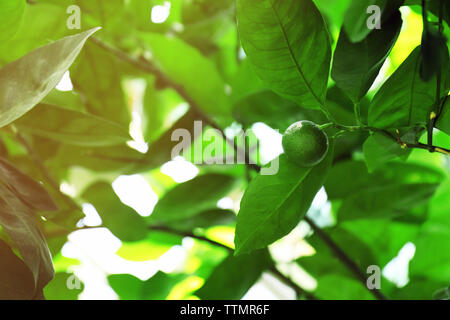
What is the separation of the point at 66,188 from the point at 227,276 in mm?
345

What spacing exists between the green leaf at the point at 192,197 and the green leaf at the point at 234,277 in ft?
0.43

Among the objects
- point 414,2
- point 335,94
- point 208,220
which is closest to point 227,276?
point 208,220

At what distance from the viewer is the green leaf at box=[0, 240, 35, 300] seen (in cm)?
42

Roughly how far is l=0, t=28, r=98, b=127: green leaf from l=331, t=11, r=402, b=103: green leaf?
196 mm

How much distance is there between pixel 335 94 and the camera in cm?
60

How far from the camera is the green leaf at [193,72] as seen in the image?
68cm

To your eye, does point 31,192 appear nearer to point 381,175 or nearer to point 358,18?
point 358,18

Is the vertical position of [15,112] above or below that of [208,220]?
above

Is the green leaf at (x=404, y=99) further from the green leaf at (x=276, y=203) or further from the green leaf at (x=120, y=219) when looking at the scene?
the green leaf at (x=120, y=219)

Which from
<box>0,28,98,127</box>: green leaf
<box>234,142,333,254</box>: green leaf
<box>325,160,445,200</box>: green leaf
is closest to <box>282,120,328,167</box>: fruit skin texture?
<box>234,142,333,254</box>: green leaf

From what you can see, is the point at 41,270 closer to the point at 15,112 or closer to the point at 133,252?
the point at 15,112

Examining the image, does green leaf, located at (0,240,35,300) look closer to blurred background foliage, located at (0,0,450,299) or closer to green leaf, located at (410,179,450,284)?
blurred background foliage, located at (0,0,450,299)

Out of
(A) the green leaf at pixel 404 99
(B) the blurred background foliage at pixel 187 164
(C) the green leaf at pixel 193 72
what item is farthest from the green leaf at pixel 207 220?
(A) the green leaf at pixel 404 99

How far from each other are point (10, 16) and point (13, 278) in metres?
0.23
